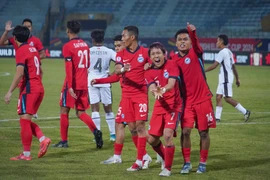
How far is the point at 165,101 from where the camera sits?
10.3 metres

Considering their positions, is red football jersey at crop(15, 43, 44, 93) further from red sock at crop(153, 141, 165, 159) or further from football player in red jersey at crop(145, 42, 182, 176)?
red sock at crop(153, 141, 165, 159)

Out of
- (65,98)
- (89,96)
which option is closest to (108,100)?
(89,96)

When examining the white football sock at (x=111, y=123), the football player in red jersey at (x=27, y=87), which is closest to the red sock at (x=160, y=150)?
the football player in red jersey at (x=27, y=87)

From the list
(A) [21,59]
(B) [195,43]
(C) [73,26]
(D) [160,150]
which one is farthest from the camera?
(C) [73,26]

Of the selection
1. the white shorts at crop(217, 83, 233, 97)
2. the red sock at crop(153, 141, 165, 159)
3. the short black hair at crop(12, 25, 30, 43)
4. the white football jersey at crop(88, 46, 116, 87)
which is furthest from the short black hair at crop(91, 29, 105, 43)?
the white shorts at crop(217, 83, 233, 97)

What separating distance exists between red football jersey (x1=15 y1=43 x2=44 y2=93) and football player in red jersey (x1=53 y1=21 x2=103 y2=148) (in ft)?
4.04

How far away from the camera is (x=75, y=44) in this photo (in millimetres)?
13086

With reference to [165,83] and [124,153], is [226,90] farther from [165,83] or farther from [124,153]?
[165,83]

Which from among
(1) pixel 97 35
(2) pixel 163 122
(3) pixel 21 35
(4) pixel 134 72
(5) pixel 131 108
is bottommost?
(2) pixel 163 122

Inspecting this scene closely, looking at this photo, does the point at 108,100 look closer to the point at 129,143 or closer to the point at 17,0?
the point at 129,143

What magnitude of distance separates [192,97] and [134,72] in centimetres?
116

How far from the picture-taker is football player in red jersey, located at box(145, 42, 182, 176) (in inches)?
400

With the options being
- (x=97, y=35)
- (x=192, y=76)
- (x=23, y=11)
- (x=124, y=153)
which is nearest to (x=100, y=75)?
(x=97, y=35)

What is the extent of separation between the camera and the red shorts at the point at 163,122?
33.5ft
